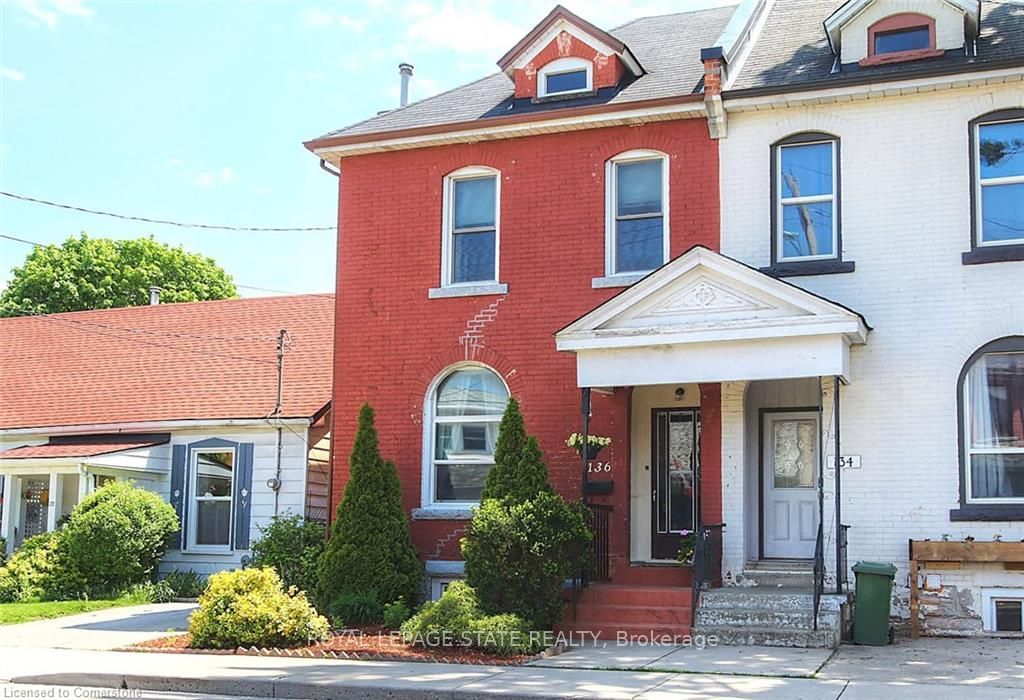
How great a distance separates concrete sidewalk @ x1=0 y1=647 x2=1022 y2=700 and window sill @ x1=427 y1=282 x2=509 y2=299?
6.29 meters

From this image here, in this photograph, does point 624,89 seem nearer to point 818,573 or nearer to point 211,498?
point 818,573

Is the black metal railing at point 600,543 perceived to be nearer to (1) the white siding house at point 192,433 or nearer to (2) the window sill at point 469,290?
(2) the window sill at point 469,290

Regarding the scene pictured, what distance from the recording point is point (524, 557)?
1414 centimetres

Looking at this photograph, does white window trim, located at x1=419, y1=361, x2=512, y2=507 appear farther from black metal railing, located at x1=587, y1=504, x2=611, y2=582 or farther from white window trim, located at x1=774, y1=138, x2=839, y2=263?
white window trim, located at x1=774, y1=138, x2=839, y2=263

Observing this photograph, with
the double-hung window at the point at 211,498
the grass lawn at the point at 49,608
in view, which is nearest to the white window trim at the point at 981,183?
the double-hung window at the point at 211,498

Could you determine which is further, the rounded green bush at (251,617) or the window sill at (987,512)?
the window sill at (987,512)

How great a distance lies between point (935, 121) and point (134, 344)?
17731 millimetres

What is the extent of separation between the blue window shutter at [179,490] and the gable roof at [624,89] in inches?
273

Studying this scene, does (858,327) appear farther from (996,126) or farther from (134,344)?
(134,344)

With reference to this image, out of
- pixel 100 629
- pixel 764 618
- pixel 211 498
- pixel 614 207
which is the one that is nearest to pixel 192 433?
pixel 211 498

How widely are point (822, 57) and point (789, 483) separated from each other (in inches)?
235

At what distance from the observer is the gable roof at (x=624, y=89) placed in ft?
56.4

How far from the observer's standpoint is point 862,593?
1384cm

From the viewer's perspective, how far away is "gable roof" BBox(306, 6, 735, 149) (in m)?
17.2
